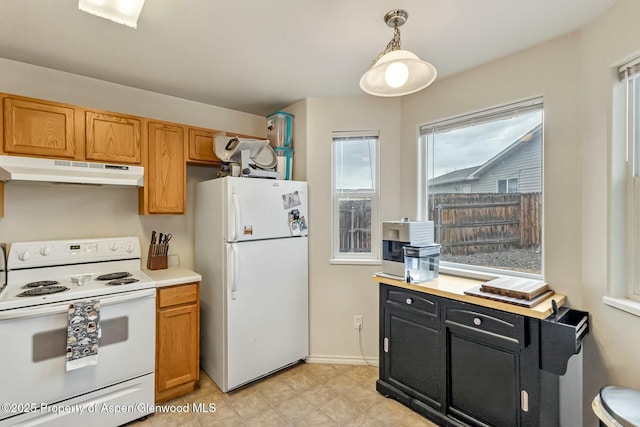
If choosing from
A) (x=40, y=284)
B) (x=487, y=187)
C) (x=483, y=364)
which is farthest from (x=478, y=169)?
(x=40, y=284)

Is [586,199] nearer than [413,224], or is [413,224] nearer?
[586,199]

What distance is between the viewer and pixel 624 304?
1554 mm

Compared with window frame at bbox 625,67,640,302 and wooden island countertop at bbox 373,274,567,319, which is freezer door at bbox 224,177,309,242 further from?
window frame at bbox 625,67,640,302

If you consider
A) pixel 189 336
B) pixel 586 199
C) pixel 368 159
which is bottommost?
pixel 189 336

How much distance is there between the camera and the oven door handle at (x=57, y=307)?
162 cm

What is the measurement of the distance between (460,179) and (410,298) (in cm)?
107

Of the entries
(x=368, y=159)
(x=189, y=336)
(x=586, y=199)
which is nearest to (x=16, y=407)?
(x=189, y=336)

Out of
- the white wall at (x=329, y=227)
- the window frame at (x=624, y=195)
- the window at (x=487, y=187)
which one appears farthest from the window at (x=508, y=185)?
the white wall at (x=329, y=227)

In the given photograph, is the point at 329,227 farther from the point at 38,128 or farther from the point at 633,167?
the point at 38,128

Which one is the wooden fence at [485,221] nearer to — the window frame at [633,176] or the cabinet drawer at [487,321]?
the window frame at [633,176]

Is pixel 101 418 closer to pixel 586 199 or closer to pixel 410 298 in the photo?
pixel 410 298

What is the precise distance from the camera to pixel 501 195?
88.0 inches

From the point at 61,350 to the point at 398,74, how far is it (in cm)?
242

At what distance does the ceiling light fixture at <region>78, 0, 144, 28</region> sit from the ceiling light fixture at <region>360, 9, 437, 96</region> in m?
1.19
